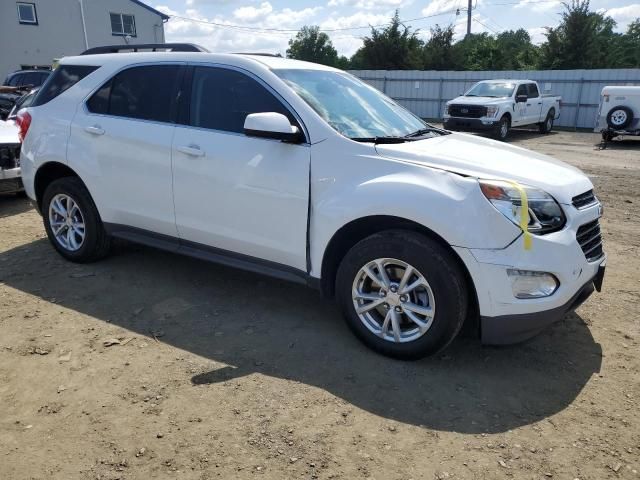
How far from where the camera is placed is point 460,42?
113ft

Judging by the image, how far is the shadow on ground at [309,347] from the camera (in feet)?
10.0

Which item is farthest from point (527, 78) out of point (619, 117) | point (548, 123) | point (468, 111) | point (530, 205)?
point (530, 205)

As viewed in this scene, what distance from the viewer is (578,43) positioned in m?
28.2

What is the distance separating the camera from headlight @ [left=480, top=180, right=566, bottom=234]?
3031mm

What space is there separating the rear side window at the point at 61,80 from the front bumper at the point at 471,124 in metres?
13.4

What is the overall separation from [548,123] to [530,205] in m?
18.2

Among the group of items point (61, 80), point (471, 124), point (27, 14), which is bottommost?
point (471, 124)

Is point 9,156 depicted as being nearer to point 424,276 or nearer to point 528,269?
point 424,276

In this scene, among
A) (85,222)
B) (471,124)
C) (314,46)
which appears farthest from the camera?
(314,46)

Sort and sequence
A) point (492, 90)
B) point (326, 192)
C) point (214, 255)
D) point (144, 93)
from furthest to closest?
point (492, 90), point (144, 93), point (214, 255), point (326, 192)

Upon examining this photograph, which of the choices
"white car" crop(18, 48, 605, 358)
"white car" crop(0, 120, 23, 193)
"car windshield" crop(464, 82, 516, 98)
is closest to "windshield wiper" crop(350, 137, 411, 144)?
"white car" crop(18, 48, 605, 358)

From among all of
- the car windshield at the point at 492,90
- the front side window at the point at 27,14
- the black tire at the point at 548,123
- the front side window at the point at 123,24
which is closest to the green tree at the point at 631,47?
the black tire at the point at 548,123

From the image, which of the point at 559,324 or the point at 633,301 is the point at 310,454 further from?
the point at 633,301

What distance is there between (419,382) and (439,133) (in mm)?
2011
